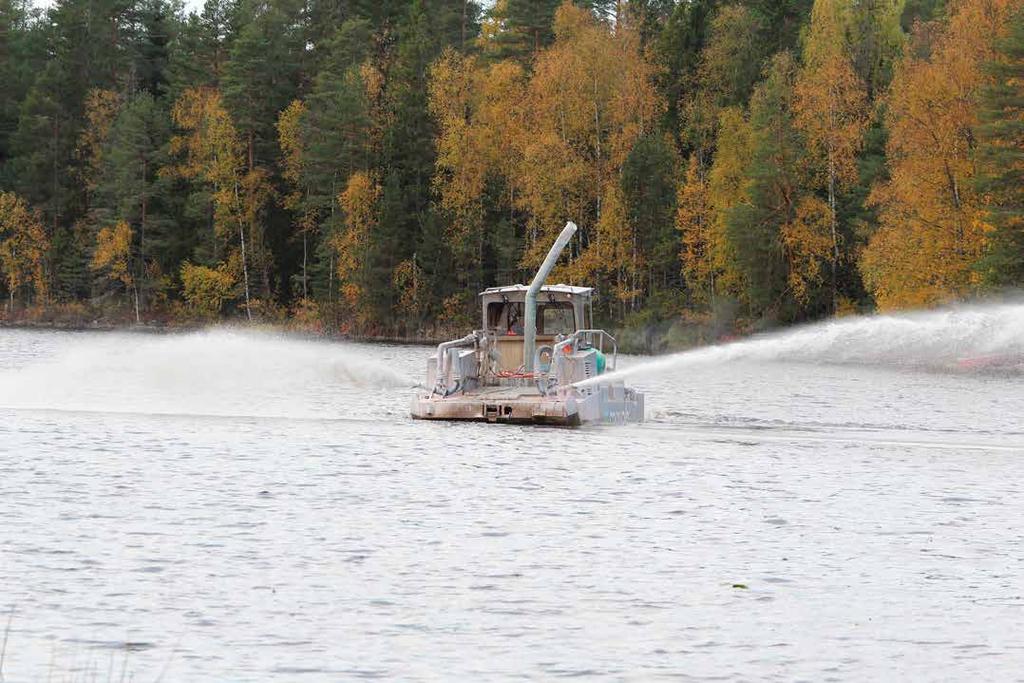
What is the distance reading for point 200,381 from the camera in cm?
4684

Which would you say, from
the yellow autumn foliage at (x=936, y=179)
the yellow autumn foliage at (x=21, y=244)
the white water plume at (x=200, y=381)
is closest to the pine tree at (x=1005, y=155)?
the yellow autumn foliage at (x=936, y=179)

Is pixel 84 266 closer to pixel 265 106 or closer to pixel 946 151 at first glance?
pixel 265 106

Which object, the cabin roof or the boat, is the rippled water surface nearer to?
the boat

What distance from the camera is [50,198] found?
104m

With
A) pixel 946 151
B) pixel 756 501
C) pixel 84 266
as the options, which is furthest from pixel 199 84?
pixel 756 501

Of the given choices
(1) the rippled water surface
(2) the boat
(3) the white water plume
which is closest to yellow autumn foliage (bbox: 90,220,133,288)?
(3) the white water plume

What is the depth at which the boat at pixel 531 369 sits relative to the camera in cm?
2956

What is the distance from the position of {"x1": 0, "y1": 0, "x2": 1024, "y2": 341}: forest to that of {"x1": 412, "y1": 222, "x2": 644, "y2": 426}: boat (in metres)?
27.4

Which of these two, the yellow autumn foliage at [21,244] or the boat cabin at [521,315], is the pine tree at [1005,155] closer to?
the boat cabin at [521,315]

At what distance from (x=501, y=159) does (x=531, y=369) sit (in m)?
50.8

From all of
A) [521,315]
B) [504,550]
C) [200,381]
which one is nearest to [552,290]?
[521,315]

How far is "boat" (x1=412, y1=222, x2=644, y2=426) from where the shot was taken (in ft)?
97.0

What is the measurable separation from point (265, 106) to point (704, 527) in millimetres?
83448

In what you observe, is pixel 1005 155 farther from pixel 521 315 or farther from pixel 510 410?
pixel 510 410
